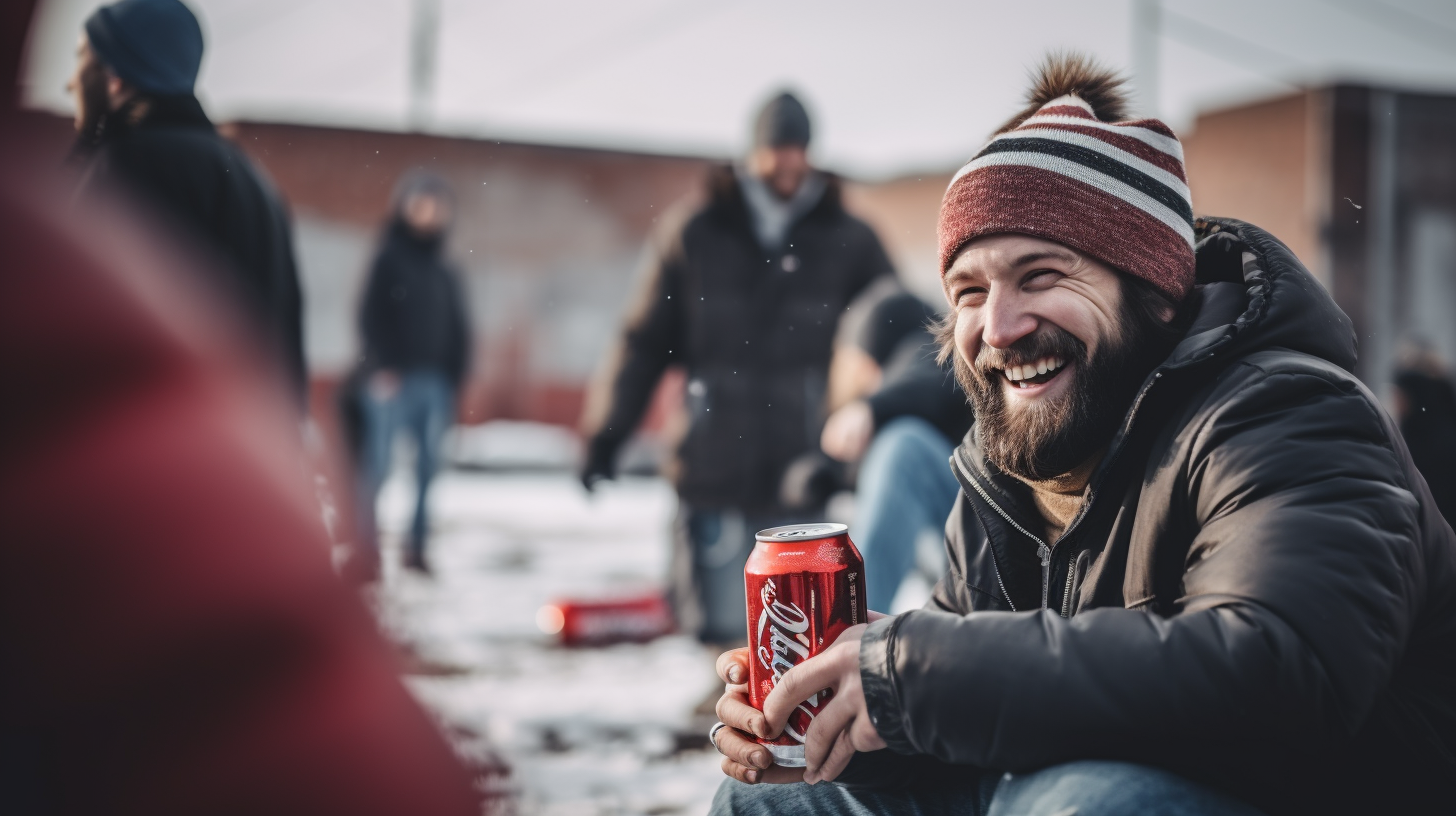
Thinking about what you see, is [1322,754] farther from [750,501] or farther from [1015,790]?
[750,501]

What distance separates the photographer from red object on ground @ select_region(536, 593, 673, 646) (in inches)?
169

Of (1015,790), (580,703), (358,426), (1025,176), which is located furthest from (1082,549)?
(358,426)

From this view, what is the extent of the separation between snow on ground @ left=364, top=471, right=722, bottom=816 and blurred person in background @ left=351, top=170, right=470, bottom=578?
44cm

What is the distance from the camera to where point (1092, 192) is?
4.35ft

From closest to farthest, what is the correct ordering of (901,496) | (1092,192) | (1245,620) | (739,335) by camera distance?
(1245,620) < (1092,192) < (901,496) < (739,335)

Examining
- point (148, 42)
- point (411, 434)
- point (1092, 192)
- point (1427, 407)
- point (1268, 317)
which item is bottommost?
point (411, 434)

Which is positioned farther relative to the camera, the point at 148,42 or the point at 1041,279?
the point at 148,42

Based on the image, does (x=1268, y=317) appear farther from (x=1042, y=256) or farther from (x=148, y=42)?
(x=148, y=42)

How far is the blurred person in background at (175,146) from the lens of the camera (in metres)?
2.00

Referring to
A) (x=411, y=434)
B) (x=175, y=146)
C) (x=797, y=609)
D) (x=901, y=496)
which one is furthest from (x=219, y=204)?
(x=411, y=434)

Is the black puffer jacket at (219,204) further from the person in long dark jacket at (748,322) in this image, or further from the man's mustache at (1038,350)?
the person in long dark jacket at (748,322)

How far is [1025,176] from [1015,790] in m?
0.71

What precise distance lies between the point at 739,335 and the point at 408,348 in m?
2.57

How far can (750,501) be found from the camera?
12.6ft
